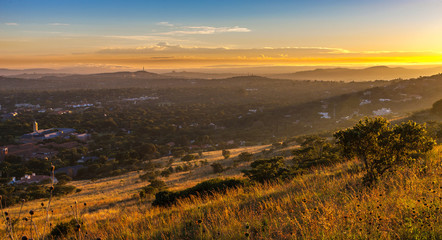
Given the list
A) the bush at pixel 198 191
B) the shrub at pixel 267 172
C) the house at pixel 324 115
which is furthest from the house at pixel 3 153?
Result: the house at pixel 324 115

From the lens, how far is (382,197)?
5.24 metres

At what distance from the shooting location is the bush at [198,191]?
12.0 metres

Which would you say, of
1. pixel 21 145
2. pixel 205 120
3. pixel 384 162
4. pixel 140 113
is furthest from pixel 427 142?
pixel 140 113

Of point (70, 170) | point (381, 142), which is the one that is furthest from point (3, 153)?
point (381, 142)

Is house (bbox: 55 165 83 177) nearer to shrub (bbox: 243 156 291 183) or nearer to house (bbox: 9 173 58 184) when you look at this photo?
house (bbox: 9 173 58 184)

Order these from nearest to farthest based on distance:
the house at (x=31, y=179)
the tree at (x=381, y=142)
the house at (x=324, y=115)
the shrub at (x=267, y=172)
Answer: the tree at (x=381, y=142) → the shrub at (x=267, y=172) → the house at (x=31, y=179) → the house at (x=324, y=115)

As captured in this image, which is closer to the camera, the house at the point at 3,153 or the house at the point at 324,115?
the house at the point at 3,153

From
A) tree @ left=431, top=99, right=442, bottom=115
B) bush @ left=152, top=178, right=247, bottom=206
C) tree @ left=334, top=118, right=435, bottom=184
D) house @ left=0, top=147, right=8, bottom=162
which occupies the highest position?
tree @ left=334, top=118, right=435, bottom=184

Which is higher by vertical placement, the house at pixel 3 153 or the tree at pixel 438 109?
the tree at pixel 438 109

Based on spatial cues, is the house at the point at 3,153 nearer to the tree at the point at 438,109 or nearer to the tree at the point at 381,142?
the tree at the point at 381,142

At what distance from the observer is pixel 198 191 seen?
486 inches

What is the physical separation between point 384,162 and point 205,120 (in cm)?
7785

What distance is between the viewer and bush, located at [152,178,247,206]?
12.0 meters

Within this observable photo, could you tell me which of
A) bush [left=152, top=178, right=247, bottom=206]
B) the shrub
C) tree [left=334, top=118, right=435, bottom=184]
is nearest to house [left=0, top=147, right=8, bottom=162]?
bush [left=152, top=178, right=247, bottom=206]
